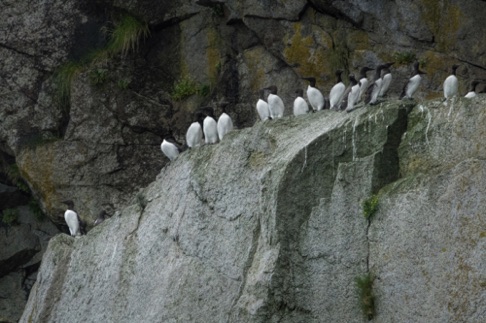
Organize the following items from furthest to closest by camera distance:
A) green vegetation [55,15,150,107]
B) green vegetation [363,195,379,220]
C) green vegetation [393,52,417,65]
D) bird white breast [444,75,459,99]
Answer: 1. green vegetation [55,15,150,107]
2. green vegetation [393,52,417,65]
3. bird white breast [444,75,459,99]
4. green vegetation [363,195,379,220]

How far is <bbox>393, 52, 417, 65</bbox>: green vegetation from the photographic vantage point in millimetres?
19734

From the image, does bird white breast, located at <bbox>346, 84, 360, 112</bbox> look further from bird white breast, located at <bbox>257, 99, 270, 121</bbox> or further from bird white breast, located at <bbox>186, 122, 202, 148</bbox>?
bird white breast, located at <bbox>186, 122, 202, 148</bbox>

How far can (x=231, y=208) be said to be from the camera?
51.2 feet

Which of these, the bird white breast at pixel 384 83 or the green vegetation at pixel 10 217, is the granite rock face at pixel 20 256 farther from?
the bird white breast at pixel 384 83

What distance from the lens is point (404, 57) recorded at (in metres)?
19.8

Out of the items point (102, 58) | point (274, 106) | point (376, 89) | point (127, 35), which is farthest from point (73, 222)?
point (376, 89)

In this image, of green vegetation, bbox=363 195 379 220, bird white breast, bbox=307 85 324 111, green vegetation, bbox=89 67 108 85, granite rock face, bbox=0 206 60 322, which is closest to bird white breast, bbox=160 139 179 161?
bird white breast, bbox=307 85 324 111

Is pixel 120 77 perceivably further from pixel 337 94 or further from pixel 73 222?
A: pixel 337 94

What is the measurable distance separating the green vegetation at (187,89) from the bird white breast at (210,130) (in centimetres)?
Answer: 470

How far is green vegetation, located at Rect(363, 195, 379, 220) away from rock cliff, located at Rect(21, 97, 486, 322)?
0.20 ft

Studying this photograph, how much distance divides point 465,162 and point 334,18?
7853 mm

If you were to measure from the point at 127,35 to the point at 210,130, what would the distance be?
6064 millimetres

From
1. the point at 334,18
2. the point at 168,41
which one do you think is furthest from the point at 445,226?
the point at 168,41

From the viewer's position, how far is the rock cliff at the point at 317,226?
1321 centimetres
